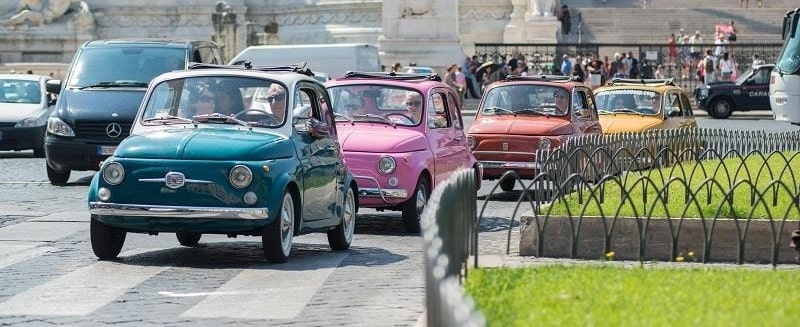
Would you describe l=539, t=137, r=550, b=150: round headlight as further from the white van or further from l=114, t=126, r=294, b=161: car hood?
the white van

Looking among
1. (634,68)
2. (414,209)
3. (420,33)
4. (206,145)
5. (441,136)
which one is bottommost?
(634,68)

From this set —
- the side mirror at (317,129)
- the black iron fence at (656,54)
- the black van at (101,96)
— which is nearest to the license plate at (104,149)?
the black van at (101,96)

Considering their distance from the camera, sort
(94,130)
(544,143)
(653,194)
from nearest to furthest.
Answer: (653,194), (544,143), (94,130)

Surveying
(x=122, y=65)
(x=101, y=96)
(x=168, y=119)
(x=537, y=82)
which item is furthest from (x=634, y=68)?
(x=168, y=119)

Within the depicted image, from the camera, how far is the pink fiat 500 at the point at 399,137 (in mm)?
17516

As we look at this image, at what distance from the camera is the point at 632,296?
9.75 m

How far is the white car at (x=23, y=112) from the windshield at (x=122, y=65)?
456 centimetres

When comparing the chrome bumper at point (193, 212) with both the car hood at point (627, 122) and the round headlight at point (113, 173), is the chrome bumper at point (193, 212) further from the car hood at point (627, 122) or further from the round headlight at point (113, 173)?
the car hood at point (627, 122)

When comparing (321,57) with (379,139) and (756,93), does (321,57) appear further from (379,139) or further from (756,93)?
(379,139)

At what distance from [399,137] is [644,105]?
10310mm

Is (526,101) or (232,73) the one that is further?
(526,101)

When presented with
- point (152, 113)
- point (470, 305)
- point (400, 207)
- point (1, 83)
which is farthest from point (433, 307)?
point (1, 83)

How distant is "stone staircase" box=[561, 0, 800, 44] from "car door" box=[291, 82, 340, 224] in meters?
39.7

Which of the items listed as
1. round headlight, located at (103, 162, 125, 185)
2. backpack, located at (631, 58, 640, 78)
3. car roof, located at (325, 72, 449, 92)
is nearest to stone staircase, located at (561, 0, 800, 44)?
backpack, located at (631, 58, 640, 78)
